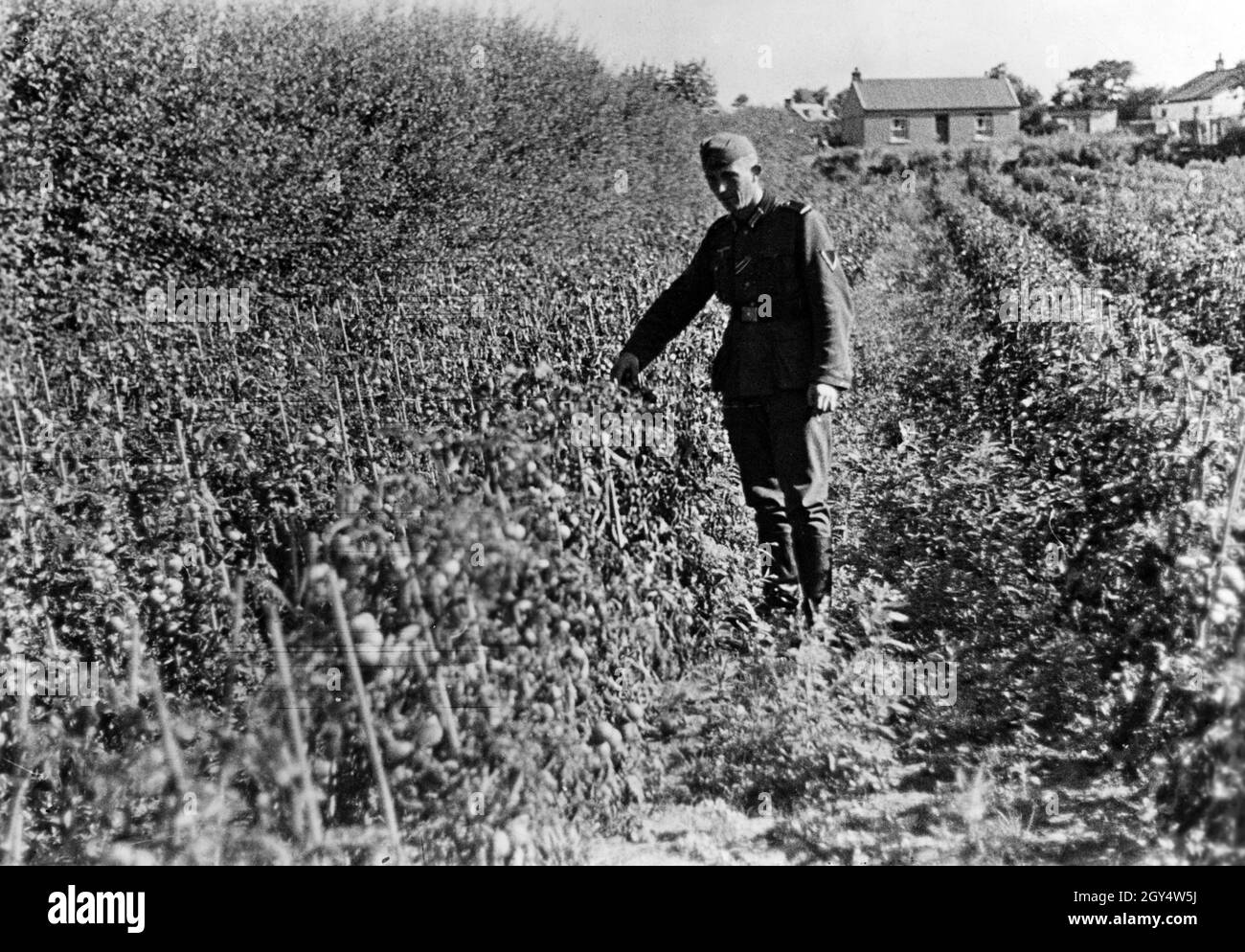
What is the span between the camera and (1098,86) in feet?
40.7

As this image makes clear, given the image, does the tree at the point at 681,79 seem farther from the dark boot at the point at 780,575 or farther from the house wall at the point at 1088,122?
the dark boot at the point at 780,575

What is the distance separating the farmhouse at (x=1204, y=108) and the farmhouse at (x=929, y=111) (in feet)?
7.24

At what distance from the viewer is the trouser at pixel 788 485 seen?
423cm

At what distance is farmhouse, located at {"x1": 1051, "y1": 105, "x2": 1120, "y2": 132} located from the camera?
15359 mm

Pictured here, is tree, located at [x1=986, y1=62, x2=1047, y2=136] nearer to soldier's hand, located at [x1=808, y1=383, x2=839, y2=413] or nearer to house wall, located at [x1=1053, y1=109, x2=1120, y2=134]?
house wall, located at [x1=1053, y1=109, x2=1120, y2=134]

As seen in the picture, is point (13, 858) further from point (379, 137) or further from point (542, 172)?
point (542, 172)

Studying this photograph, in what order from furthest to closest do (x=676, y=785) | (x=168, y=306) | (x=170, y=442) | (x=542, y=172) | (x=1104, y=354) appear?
(x=542, y=172), (x=168, y=306), (x=1104, y=354), (x=170, y=442), (x=676, y=785)

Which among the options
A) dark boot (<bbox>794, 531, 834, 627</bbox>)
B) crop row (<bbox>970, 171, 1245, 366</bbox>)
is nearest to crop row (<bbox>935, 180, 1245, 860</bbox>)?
dark boot (<bbox>794, 531, 834, 627</bbox>)

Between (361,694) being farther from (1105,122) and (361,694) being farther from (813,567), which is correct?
(1105,122)

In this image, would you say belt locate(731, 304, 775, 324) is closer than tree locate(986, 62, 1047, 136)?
Yes

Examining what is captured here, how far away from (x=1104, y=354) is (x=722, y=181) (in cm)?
222

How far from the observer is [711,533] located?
16.5ft

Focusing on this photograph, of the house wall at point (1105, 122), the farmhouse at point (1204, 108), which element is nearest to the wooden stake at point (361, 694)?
the farmhouse at point (1204, 108)
